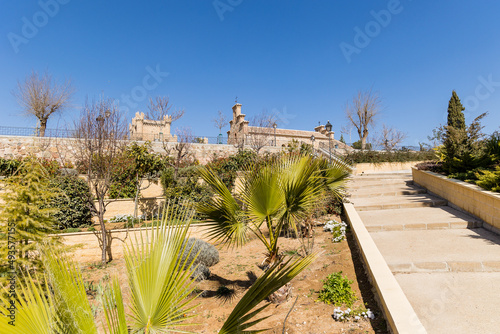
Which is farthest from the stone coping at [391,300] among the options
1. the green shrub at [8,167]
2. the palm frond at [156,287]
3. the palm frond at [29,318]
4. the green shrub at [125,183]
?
the green shrub at [8,167]

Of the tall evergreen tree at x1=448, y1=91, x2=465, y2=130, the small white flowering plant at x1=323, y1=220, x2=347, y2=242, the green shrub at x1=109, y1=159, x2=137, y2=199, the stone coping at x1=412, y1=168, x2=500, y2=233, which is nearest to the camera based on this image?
the stone coping at x1=412, y1=168, x2=500, y2=233

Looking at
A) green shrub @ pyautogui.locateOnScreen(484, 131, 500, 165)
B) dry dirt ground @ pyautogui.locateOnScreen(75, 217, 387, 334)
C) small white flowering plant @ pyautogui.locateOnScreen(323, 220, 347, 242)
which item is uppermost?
green shrub @ pyautogui.locateOnScreen(484, 131, 500, 165)

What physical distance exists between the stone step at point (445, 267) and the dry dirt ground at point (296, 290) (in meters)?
0.60

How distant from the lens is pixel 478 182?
606 cm

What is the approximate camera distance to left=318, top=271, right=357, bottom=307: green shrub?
3946mm

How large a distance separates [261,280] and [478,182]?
692 cm

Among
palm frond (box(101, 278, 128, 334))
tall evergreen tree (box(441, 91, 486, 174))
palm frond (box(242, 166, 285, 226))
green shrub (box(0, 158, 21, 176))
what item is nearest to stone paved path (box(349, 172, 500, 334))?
tall evergreen tree (box(441, 91, 486, 174))

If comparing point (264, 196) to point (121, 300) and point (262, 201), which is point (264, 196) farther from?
point (121, 300)

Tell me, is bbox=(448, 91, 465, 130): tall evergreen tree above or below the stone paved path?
above

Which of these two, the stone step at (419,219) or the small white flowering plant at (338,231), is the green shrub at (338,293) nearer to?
the small white flowering plant at (338,231)

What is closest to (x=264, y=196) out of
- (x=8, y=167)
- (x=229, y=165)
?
(x=229, y=165)

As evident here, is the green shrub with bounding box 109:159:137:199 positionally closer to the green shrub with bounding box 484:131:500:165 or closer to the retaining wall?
the green shrub with bounding box 484:131:500:165

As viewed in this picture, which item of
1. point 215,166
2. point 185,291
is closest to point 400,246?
point 185,291

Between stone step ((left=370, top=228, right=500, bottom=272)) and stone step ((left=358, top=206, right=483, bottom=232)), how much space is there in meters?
0.17
